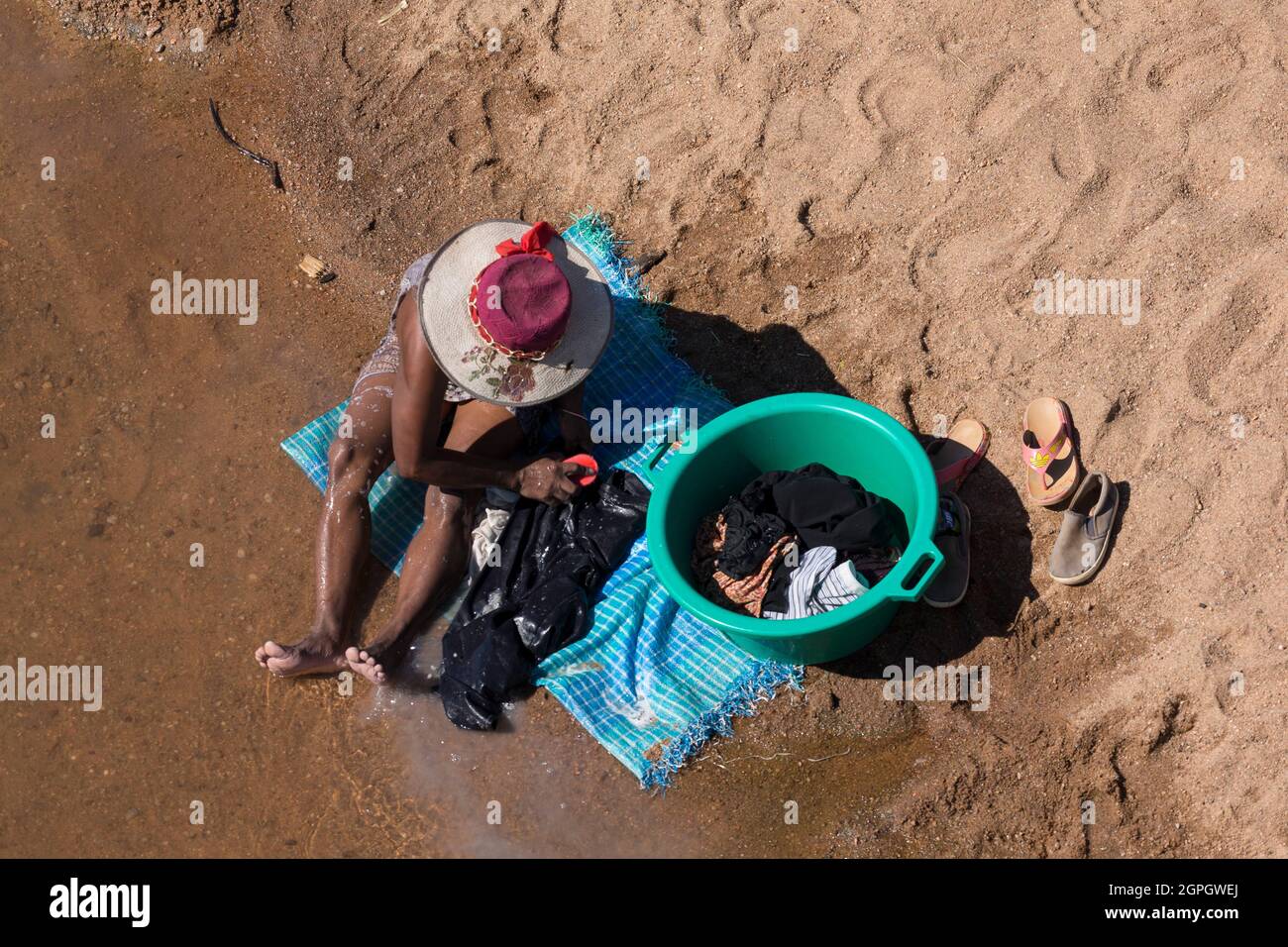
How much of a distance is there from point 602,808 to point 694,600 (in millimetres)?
→ 761

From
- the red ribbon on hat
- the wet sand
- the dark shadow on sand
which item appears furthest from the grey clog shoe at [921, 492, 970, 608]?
the red ribbon on hat

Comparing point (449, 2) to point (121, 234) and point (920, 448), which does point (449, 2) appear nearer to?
point (121, 234)

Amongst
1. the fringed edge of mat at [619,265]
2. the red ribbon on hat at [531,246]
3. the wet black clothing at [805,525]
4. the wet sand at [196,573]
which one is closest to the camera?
the red ribbon on hat at [531,246]

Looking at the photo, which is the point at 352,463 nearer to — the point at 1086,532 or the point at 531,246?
the point at 531,246

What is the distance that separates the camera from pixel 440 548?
12.7 feet

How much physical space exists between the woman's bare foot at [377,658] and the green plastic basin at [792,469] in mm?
932

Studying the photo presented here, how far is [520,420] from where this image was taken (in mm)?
3801

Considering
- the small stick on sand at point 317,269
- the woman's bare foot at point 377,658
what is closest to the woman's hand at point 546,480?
the woman's bare foot at point 377,658

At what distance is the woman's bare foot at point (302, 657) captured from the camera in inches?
145

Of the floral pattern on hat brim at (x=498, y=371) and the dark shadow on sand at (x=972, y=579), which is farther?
the dark shadow on sand at (x=972, y=579)

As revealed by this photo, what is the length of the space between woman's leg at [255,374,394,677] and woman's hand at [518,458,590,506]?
499 mm

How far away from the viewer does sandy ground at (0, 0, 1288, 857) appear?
3.57 meters

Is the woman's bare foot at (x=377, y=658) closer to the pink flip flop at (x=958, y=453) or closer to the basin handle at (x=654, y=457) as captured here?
the basin handle at (x=654, y=457)

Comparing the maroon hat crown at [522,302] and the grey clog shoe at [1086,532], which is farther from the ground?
the maroon hat crown at [522,302]
